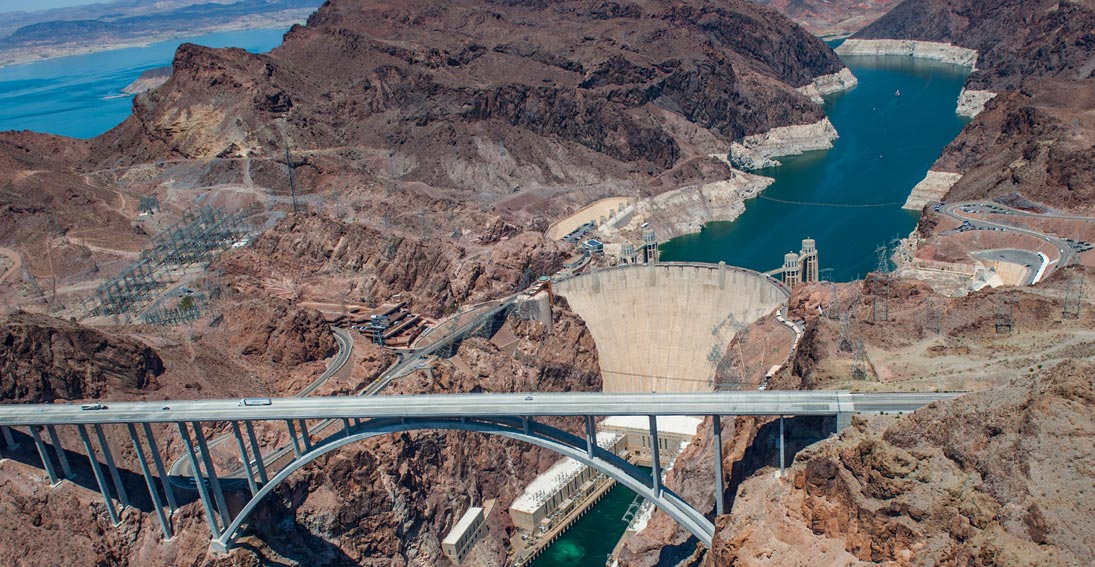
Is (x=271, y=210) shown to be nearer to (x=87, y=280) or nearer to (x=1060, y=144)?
(x=87, y=280)

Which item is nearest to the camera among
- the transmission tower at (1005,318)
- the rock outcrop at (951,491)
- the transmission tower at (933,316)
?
the rock outcrop at (951,491)

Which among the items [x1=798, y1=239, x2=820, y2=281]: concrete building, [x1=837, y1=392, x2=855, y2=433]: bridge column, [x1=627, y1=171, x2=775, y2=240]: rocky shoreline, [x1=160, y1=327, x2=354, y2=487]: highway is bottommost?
[x1=627, y1=171, x2=775, y2=240]: rocky shoreline

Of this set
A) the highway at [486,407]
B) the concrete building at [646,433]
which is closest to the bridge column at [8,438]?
the highway at [486,407]

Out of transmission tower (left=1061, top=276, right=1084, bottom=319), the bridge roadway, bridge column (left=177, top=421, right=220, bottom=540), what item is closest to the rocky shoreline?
transmission tower (left=1061, top=276, right=1084, bottom=319)

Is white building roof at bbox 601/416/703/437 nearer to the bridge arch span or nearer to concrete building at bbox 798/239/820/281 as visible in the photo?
the bridge arch span

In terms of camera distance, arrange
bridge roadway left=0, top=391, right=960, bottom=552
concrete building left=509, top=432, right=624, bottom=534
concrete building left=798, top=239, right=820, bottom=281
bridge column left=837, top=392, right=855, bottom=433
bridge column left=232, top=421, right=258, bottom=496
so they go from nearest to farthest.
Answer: bridge column left=837, top=392, right=855, bottom=433, bridge roadway left=0, top=391, right=960, bottom=552, bridge column left=232, top=421, right=258, bottom=496, concrete building left=509, top=432, right=624, bottom=534, concrete building left=798, top=239, right=820, bottom=281

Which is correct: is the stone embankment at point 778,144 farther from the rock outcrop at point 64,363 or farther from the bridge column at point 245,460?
the bridge column at point 245,460

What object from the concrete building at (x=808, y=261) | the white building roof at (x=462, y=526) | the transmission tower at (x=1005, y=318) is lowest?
the white building roof at (x=462, y=526)
